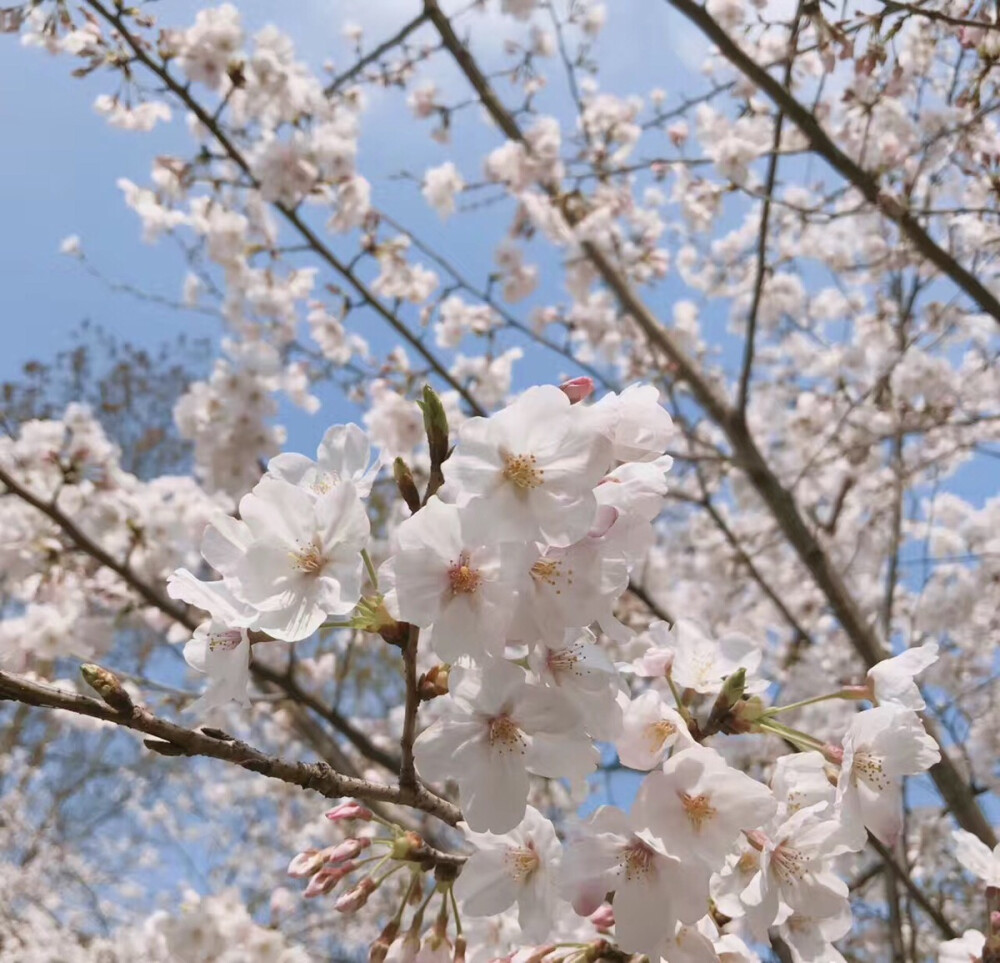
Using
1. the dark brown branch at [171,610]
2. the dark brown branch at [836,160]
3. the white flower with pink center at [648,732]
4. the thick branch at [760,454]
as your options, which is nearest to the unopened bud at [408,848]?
the white flower with pink center at [648,732]

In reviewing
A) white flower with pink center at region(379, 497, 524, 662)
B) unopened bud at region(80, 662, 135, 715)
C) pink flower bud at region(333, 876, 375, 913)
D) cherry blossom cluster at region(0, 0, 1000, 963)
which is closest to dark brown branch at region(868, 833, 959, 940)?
cherry blossom cluster at region(0, 0, 1000, 963)

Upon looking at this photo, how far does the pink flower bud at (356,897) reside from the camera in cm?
117

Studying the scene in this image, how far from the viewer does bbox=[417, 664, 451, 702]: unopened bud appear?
1.04 meters

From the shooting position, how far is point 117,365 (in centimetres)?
1001

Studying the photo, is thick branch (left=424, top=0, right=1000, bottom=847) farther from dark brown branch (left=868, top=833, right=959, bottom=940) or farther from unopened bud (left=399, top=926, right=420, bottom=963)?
unopened bud (left=399, top=926, right=420, bottom=963)

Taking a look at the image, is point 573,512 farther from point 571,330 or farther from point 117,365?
point 117,365

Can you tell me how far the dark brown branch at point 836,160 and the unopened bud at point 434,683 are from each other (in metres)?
2.34

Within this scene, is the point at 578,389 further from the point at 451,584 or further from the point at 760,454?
the point at 760,454

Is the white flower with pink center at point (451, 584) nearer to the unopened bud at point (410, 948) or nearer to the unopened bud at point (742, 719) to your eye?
the unopened bud at point (742, 719)

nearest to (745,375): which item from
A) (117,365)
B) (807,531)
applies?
(807,531)

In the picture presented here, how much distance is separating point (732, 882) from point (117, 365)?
10384 millimetres

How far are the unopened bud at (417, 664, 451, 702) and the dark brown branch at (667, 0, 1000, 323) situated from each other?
2.34 m

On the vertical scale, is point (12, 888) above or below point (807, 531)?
below

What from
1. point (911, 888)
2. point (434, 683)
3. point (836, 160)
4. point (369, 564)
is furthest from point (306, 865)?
point (836, 160)
